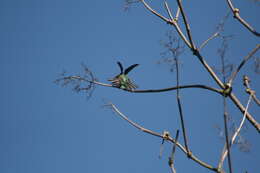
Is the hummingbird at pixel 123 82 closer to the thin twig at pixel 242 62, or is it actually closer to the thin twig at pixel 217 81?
the thin twig at pixel 217 81

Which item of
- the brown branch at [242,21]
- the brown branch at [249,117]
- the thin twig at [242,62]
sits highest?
the brown branch at [242,21]

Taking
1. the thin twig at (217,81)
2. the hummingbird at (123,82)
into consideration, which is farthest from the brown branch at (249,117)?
the hummingbird at (123,82)

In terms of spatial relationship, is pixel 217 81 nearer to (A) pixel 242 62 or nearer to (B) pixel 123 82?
(A) pixel 242 62

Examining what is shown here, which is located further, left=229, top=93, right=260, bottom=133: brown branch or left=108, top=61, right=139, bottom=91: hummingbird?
left=108, top=61, right=139, bottom=91: hummingbird

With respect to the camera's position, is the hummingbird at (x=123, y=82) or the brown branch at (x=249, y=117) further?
the hummingbird at (x=123, y=82)

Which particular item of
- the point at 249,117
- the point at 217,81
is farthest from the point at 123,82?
the point at 249,117

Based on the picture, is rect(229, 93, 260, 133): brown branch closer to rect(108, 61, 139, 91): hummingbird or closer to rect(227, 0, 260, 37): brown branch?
rect(227, 0, 260, 37): brown branch

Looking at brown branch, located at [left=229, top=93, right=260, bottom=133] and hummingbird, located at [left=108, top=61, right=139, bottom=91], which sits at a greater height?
hummingbird, located at [left=108, top=61, right=139, bottom=91]

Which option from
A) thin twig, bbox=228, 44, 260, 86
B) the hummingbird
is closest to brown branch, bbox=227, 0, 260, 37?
thin twig, bbox=228, 44, 260, 86

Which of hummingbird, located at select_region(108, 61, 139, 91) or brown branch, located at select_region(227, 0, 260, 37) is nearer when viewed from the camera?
brown branch, located at select_region(227, 0, 260, 37)

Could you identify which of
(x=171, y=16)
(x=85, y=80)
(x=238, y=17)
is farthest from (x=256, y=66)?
(x=85, y=80)

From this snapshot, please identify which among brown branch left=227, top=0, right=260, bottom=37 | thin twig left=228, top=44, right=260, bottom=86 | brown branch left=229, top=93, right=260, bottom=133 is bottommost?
brown branch left=229, top=93, right=260, bottom=133

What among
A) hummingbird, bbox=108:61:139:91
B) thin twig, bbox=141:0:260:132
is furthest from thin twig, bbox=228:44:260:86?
hummingbird, bbox=108:61:139:91

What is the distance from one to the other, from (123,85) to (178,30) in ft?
3.02
